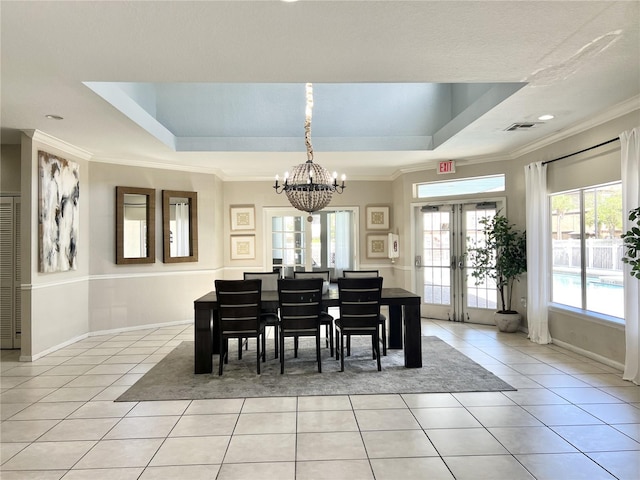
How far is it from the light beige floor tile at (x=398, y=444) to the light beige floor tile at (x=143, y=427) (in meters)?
1.44

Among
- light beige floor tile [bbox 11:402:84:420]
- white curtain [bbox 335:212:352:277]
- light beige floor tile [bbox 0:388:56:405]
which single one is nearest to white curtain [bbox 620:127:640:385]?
light beige floor tile [bbox 11:402:84:420]


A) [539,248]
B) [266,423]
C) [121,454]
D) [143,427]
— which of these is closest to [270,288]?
[266,423]

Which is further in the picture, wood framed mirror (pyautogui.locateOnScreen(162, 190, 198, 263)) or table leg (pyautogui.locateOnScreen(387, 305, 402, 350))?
wood framed mirror (pyautogui.locateOnScreen(162, 190, 198, 263))

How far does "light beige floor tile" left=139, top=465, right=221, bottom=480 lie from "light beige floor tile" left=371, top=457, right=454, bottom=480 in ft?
3.07

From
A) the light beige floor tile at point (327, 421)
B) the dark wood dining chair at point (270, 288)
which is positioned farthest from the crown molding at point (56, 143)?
the light beige floor tile at point (327, 421)

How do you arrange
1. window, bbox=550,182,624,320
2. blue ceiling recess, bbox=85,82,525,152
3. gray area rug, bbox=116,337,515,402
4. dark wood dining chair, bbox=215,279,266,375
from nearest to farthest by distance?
gray area rug, bbox=116,337,515,402
dark wood dining chair, bbox=215,279,266,375
window, bbox=550,182,624,320
blue ceiling recess, bbox=85,82,525,152

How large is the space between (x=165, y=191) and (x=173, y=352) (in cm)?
285

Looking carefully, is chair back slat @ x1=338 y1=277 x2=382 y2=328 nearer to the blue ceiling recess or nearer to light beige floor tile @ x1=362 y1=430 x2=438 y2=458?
light beige floor tile @ x1=362 y1=430 x2=438 y2=458

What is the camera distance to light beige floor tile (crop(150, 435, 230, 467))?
2582 mm

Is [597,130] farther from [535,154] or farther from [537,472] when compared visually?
[537,472]

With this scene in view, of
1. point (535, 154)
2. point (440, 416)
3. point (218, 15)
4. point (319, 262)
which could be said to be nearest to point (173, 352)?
point (440, 416)

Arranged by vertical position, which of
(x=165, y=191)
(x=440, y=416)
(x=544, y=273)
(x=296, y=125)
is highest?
(x=296, y=125)

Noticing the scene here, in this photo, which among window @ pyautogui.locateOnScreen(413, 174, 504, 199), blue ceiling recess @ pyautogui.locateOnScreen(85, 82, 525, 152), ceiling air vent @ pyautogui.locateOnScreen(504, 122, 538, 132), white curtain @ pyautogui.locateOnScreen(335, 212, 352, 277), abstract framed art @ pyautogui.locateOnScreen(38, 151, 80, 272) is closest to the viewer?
ceiling air vent @ pyautogui.locateOnScreen(504, 122, 538, 132)

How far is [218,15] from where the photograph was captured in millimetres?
2469
